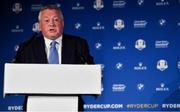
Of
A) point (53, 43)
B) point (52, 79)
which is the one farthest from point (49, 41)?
point (52, 79)

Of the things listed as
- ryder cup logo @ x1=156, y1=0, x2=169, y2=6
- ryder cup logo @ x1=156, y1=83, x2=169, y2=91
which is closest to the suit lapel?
ryder cup logo @ x1=156, y1=83, x2=169, y2=91

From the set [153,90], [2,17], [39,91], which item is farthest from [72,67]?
[2,17]

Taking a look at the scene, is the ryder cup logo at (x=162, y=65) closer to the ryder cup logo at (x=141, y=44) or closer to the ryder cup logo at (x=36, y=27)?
the ryder cup logo at (x=141, y=44)

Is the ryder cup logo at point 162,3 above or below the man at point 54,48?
above

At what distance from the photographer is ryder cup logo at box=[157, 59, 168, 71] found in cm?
603

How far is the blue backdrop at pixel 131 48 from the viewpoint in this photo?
6.02 meters

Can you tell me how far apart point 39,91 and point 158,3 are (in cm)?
394

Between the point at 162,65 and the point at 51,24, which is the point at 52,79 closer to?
the point at 51,24

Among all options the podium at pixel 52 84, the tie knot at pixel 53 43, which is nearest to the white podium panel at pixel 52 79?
the podium at pixel 52 84

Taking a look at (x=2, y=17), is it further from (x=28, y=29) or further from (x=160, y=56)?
(x=160, y=56)

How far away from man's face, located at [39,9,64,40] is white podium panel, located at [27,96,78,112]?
908 millimetres

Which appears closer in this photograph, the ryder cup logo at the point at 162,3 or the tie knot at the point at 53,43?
the tie knot at the point at 53,43

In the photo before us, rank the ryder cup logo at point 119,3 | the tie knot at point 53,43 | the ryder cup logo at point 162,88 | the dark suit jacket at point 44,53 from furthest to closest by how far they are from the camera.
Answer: the ryder cup logo at point 119,3 < the ryder cup logo at point 162,88 < the tie knot at point 53,43 < the dark suit jacket at point 44,53

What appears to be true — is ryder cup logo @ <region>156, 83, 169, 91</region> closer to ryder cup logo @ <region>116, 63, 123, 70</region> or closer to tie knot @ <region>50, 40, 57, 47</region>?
ryder cup logo @ <region>116, 63, 123, 70</region>
